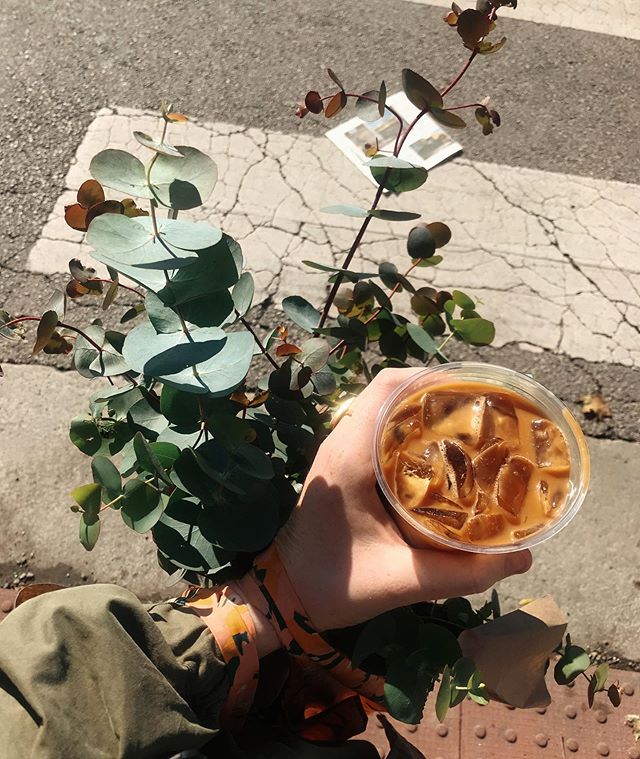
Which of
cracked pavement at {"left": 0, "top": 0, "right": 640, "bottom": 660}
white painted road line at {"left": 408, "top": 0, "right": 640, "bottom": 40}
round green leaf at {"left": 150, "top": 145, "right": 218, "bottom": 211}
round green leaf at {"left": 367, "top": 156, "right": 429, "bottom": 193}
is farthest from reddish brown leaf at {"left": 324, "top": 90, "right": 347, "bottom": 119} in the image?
white painted road line at {"left": 408, "top": 0, "right": 640, "bottom": 40}

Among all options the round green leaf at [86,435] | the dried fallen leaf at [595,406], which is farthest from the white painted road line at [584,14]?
the round green leaf at [86,435]

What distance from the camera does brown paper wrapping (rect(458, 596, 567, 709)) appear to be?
1163 mm

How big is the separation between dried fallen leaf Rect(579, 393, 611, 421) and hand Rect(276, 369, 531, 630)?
1.65m

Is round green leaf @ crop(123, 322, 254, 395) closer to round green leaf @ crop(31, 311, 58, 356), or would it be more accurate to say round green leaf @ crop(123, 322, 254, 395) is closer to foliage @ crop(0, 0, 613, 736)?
foliage @ crop(0, 0, 613, 736)

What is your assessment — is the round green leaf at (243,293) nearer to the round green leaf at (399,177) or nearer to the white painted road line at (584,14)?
the round green leaf at (399,177)

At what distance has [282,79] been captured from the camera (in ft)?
12.1

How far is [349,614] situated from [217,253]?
0.66m

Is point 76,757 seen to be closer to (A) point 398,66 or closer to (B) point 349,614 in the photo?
(B) point 349,614

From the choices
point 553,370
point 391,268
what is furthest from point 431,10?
point 391,268

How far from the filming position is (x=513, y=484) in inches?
43.0

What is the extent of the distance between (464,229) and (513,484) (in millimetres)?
2275

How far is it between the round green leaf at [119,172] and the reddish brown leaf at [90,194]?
14cm

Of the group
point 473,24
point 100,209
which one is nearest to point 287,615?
point 100,209

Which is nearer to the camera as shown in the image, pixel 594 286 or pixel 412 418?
pixel 412 418
